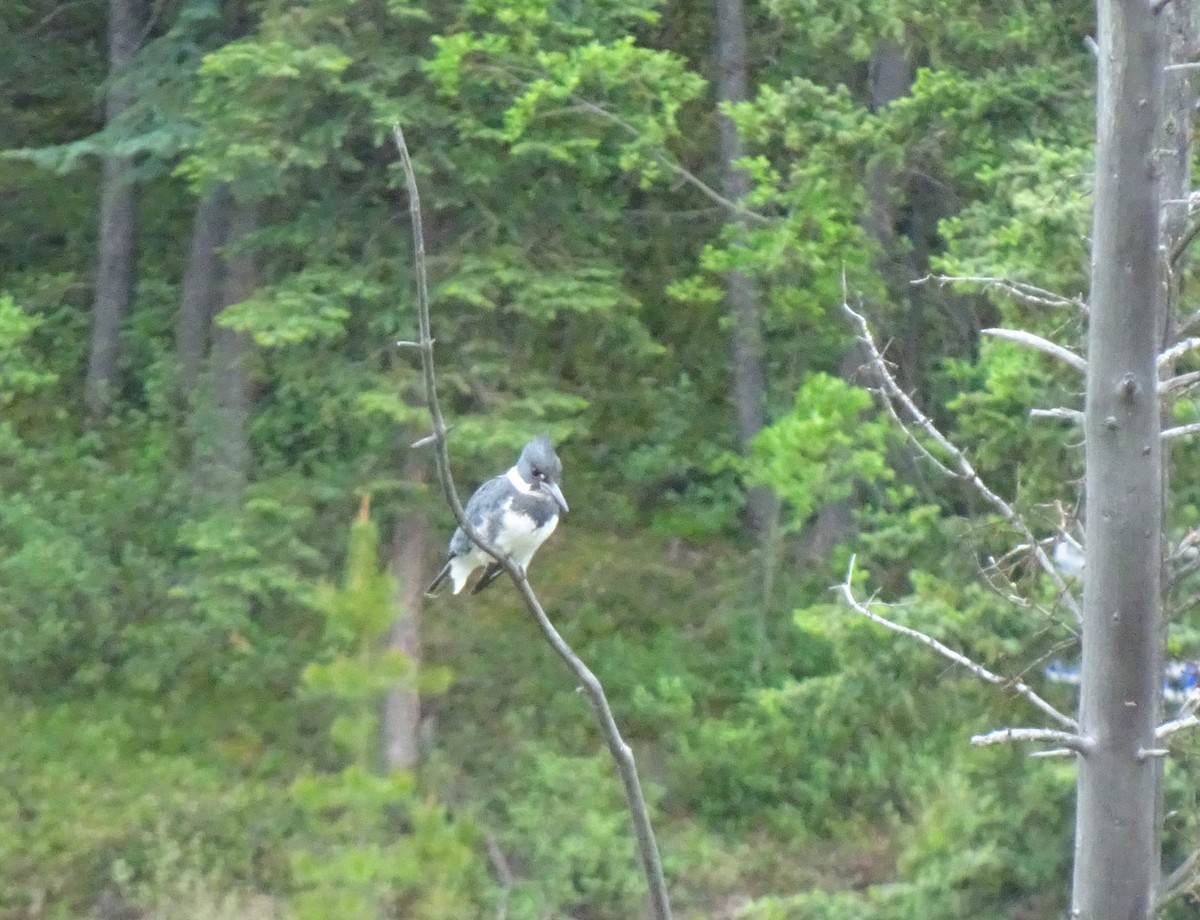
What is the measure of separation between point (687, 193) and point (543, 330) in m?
2.32

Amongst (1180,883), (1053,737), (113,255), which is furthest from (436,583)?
(113,255)

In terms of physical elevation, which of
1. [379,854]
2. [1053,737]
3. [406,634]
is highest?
[1053,737]

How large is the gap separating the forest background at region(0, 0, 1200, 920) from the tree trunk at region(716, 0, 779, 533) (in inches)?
2.1

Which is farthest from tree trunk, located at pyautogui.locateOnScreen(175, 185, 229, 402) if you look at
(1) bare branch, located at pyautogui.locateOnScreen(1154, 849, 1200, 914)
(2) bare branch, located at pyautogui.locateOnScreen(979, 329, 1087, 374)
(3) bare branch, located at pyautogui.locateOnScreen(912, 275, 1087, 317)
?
(1) bare branch, located at pyautogui.locateOnScreen(1154, 849, 1200, 914)

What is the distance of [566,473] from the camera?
9766mm

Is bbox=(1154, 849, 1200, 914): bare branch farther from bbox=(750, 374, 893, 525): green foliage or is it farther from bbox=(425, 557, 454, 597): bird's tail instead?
bbox=(750, 374, 893, 525): green foliage

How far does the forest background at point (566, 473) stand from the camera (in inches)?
237

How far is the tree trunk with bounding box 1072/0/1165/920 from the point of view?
239 centimetres

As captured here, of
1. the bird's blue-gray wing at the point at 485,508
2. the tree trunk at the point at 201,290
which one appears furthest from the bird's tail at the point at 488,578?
the tree trunk at the point at 201,290

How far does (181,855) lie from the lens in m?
7.75

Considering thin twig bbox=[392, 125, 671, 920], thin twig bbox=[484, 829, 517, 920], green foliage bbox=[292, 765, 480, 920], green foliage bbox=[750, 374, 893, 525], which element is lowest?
thin twig bbox=[484, 829, 517, 920]

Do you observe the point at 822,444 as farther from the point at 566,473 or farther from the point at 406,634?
the point at 566,473

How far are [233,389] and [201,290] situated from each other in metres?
1.58

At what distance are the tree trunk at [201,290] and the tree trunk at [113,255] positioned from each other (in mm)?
731
